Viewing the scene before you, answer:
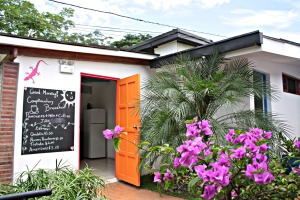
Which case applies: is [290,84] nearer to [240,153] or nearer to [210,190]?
[240,153]

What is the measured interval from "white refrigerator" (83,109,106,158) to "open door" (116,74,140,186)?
10.2 feet

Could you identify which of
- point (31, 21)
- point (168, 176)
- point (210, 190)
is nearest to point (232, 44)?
point (168, 176)

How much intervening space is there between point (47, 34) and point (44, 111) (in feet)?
42.8

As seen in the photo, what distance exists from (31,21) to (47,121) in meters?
12.1

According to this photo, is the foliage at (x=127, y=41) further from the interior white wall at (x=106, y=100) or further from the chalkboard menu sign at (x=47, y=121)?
the chalkboard menu sign at (x=47, y=121)

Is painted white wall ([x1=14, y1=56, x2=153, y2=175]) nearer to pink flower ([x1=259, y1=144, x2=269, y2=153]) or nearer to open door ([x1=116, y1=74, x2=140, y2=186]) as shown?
open door ([x1=116, y1=74, x2=140, y2=186])

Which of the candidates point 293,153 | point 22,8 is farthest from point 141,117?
point 22,8

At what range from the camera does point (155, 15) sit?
11898mm

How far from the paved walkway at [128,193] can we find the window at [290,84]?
4.35m

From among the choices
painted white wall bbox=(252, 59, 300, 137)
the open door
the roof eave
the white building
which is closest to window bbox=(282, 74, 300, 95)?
painted white wall bbox=(252, 59, 300, 137)

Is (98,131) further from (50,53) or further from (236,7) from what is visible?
(236,7)

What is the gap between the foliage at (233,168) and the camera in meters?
1.30

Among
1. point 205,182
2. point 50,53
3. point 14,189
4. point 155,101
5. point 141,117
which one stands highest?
point 50,53

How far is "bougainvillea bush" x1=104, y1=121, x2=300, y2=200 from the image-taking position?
51.1 inches
